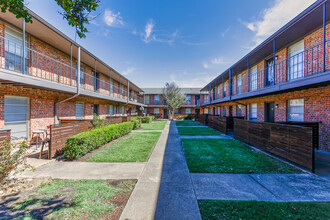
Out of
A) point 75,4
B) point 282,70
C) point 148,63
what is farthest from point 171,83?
point 75,4

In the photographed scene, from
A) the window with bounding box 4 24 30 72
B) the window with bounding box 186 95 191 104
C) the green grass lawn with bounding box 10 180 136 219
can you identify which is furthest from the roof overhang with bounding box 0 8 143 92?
the window with bounding box 186 95 191 104

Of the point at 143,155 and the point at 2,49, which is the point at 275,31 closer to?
the point at 143,155

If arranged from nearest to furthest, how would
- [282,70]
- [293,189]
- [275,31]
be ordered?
[293,189], [275,31], [282,70]

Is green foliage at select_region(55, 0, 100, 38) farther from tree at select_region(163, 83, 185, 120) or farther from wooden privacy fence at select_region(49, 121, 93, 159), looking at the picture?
tree at select_region(163, 83, 185, 120)

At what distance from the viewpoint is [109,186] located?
10.5ft

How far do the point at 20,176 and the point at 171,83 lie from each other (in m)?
23.1

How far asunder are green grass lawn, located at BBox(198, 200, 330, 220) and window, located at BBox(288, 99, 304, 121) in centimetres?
676

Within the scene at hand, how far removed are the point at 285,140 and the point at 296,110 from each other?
4.35 m

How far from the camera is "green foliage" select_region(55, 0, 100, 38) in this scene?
324cm

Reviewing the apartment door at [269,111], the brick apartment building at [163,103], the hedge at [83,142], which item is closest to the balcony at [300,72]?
the apartment door at [269,111]

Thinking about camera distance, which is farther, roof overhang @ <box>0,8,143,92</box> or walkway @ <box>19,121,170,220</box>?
roof overhang @ <box>0,8,143,92</box>

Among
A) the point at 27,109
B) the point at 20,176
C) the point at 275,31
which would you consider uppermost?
the point at 275,31

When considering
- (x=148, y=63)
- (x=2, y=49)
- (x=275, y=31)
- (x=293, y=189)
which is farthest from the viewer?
(x=148, y=63)

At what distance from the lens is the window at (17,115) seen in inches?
236
